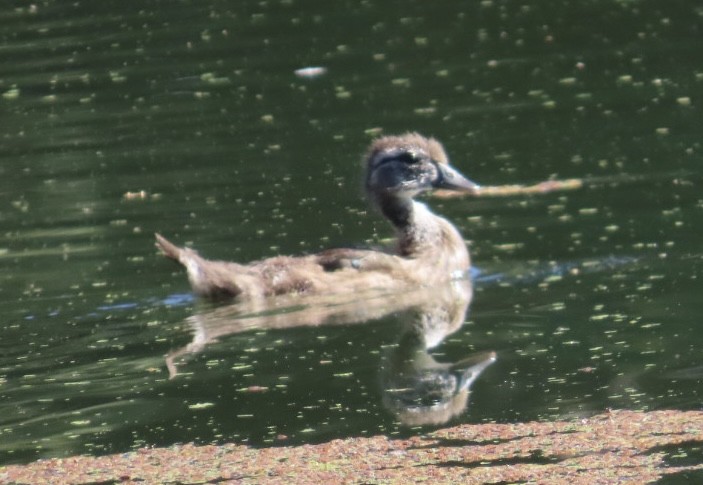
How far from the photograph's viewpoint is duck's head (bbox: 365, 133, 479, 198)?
11.7 m

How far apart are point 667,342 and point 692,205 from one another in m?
2.73

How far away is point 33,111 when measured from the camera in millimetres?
16391

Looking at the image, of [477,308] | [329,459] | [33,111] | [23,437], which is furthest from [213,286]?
[33,111]

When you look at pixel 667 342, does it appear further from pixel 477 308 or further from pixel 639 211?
pixel 639 211

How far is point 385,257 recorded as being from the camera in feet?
35.9

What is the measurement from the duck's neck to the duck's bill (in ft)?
0.69

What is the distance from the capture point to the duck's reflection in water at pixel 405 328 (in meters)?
8.21

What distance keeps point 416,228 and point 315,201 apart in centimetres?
130

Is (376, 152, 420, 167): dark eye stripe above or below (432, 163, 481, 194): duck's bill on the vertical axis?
above

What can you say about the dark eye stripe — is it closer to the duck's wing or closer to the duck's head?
the duck's head

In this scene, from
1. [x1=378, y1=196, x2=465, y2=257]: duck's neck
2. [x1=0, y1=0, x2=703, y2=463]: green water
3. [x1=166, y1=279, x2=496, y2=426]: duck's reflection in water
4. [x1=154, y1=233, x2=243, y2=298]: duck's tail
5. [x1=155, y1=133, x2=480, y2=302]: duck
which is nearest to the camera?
[x1=166, y1=279, x2=496, y2=426]: duck's reflection in water

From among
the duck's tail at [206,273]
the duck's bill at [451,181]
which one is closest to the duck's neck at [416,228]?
the duck's bill at [451,181]

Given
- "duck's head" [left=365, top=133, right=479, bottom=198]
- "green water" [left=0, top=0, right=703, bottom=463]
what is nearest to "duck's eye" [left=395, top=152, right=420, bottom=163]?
"duck's head" [left=365, top=133, right=479, bottom=198]

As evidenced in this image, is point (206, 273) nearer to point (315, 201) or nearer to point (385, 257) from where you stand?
point (385, 257)
